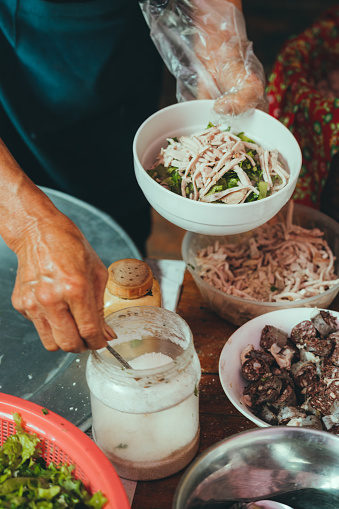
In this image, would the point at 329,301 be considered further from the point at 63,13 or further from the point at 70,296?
the point at 63,13

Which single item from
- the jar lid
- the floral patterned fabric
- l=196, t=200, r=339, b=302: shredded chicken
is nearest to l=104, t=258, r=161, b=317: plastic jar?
the jar lid

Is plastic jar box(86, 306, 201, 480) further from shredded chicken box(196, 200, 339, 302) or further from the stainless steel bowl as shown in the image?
shredded chicken box(196, 200, 339, 302)

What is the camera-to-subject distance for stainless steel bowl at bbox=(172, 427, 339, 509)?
0.76 m

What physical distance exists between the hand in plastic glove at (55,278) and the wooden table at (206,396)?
0.30 meters

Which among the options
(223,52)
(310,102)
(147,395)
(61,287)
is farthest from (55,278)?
(310,102)

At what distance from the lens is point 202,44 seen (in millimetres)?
1273

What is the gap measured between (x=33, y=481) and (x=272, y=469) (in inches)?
14.3

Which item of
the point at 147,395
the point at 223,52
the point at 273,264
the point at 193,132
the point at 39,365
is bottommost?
the point at 39,365

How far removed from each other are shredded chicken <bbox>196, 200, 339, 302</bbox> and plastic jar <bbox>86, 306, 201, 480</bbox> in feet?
1.09

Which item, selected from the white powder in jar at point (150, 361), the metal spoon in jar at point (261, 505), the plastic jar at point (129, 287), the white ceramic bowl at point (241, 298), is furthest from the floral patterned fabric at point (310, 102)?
the metal spoon in jar at point (261, 505)

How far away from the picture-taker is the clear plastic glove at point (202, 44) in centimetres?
125

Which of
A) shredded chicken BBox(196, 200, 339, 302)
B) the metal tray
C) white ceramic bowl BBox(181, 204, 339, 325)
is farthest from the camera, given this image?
shredded chicken BBox(196, 200, 339, 302)

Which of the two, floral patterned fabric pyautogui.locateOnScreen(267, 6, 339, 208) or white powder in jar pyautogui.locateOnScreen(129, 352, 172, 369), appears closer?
white powder in jar pyautogui.locateOnScreen(129, 352, 172, 369)

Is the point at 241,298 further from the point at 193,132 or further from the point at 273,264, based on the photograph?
the point at 193,132
